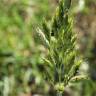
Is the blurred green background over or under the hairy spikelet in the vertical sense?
over

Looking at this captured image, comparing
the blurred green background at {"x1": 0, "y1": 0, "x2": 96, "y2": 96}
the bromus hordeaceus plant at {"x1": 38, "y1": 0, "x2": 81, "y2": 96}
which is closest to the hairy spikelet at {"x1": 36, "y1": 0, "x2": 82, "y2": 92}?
the bromus hordeaceus plant at {"x1": 38, "y1": 0, "x2": 81, "y2": 96}

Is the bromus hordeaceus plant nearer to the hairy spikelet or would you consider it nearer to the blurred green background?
the hairy spikelet

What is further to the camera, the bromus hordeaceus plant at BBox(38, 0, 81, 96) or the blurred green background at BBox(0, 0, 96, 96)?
the blurred green background at BBox(0, 0, 96, 96)

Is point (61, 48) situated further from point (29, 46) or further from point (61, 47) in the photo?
point (29, 46)

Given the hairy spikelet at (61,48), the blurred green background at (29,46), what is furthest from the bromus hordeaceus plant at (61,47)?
the blurred green background at (29,46)

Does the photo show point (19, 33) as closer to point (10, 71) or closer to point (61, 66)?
point (10, 71)
